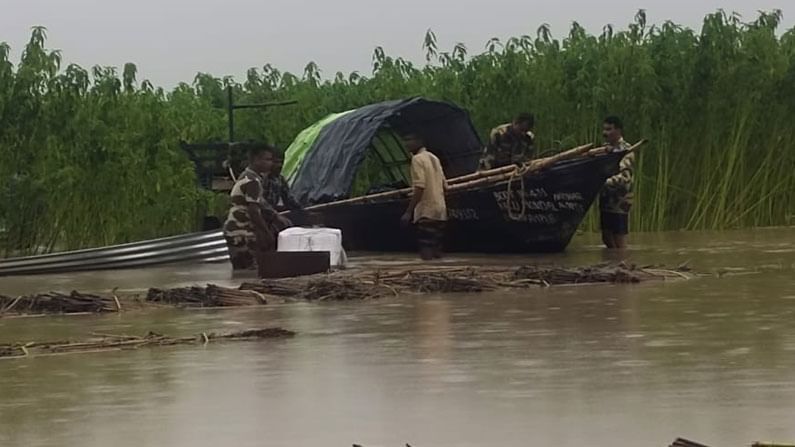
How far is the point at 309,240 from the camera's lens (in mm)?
14422

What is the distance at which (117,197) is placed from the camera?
1931 centimetres

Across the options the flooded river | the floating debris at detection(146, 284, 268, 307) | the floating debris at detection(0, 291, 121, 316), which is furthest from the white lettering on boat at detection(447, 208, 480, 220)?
the floating debris at detection(0, 291, 121, 316)

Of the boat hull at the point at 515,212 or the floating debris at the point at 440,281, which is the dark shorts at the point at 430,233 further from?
the floating debris at the point at 440,281

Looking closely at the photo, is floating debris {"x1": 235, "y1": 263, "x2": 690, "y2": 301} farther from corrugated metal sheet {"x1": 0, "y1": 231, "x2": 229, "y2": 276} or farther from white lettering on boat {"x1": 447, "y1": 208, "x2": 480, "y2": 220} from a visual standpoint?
corrugated metal sheet {"x1": 0, "y1": 231, "x2": 229, "y2": 276}

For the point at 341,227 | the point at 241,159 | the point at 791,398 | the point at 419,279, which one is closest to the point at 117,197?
the point at 241,159

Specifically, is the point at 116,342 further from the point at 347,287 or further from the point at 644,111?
the point at 644,111

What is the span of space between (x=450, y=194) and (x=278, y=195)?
71.1 inches

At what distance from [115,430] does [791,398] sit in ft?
8.71

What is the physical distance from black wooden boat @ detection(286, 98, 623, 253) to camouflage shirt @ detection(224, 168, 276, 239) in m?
1.60

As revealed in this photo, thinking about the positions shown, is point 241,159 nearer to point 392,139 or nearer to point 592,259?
point 392,139

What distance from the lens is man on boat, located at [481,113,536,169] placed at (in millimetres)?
17141

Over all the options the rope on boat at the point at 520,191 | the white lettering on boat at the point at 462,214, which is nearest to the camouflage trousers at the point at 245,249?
the white lettering on boat at the point at 462,214

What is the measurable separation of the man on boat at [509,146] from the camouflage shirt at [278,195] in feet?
7.27

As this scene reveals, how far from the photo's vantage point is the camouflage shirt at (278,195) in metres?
16.0
